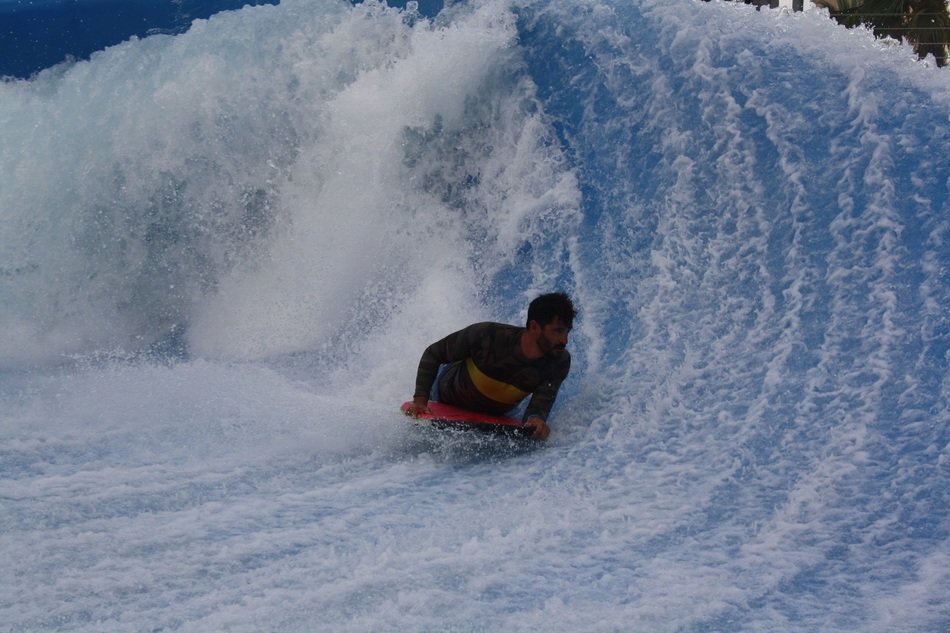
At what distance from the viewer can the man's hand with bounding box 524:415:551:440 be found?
421 centimetres

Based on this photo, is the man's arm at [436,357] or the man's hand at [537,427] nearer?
the man's hand at [537,427]

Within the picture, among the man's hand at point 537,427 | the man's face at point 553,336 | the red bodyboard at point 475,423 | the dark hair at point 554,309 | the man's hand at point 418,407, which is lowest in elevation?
the man's hand at point 537,427

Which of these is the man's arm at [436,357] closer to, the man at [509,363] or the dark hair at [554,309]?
the man at [509,363]

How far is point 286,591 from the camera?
122 inches

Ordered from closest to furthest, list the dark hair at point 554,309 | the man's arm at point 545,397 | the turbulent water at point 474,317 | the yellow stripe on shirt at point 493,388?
the turbulent water at point 474,317
the dark hair at point 554,309
the man's arm at point 545,397
the yellow stripe on shirt at point 493,388

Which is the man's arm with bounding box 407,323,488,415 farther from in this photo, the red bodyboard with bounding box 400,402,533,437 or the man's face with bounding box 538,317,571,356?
the man's face with bounding box 538,317,571,356

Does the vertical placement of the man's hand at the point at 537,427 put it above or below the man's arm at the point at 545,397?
below


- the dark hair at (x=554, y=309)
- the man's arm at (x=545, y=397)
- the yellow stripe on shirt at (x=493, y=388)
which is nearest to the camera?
the dark hair at (x=554, y=309)

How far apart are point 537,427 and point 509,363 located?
304 millimetres

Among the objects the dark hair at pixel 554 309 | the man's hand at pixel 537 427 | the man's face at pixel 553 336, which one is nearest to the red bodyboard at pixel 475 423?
the man's hand at pixel 537 427

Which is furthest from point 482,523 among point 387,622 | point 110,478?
point 110,478

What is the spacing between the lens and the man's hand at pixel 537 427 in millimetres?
4207

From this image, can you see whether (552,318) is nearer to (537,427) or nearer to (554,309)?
(554,309)

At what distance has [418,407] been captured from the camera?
430 centimetres
